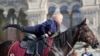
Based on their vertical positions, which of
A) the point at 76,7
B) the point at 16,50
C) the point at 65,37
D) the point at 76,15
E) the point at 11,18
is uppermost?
the point at 65,37

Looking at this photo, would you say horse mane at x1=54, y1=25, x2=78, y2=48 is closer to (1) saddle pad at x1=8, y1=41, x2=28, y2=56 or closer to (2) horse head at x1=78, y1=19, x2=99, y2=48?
(2) horse head at x1=78, y1=19, x2=99, y2=48

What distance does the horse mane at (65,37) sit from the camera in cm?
725

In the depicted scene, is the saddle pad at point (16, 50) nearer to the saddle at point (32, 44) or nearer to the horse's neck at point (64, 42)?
the saddle at point (32, 44)

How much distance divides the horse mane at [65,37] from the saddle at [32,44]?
0.26 metres

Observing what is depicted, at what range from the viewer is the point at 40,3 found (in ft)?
138

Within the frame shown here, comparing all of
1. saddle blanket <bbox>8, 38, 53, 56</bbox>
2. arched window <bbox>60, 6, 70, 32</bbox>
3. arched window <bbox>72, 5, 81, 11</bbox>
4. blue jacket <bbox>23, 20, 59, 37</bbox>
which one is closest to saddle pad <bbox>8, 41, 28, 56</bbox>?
saddle blanket <bbox>8, 38, 53, 56</bbox>

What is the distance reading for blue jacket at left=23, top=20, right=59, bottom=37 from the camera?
730 centimetres

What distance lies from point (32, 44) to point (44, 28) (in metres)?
0.34

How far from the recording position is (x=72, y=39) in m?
7.27

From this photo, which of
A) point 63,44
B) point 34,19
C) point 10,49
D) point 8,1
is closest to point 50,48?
point 63,44

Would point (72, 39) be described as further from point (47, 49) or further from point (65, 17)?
point (65, 17)

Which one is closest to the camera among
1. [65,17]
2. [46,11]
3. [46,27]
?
[46,27]

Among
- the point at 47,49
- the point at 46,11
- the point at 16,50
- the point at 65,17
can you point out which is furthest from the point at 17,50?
the point at 46,11

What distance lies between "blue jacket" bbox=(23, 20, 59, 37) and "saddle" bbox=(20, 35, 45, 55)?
0.11 metres
